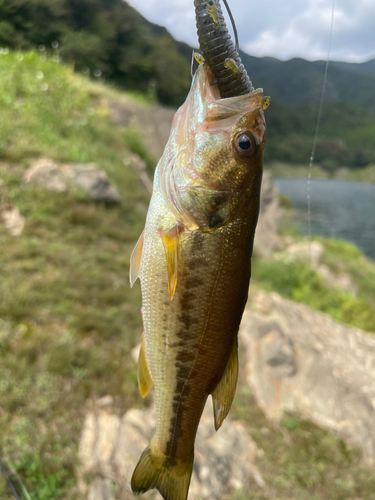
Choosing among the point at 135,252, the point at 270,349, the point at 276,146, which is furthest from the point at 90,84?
the point at 276,146

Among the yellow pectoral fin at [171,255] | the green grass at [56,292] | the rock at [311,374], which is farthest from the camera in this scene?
the rock at [311,374]

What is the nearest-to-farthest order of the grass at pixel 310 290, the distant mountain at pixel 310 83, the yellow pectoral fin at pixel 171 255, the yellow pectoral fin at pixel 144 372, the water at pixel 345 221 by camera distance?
1. the yellow pectoral fin at pixel 171 255
2. the yellow pectoral fin at pixel 144 372
3. the distant mountain at pixel 310 83
4. the grass at pixel 310 290
5. the water at pixel 345 221

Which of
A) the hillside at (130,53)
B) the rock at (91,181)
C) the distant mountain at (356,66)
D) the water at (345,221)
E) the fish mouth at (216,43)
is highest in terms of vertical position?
the hillside at (130,53)

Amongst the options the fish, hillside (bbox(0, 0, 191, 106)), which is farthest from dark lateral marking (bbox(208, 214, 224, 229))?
hillside (bbox(0, 0, 191, 106))

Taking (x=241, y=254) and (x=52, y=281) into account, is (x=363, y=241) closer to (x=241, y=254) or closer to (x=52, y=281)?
(x=52, y=281)

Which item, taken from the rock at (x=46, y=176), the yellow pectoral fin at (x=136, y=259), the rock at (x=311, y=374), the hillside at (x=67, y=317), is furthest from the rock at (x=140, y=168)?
the yellow pectoral fin at (x=136, y=259)

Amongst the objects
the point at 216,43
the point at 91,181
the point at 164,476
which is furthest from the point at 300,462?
the point at 91,181

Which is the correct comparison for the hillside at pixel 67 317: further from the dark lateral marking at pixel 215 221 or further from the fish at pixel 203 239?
the dark lateral marking at pixel 215 221
